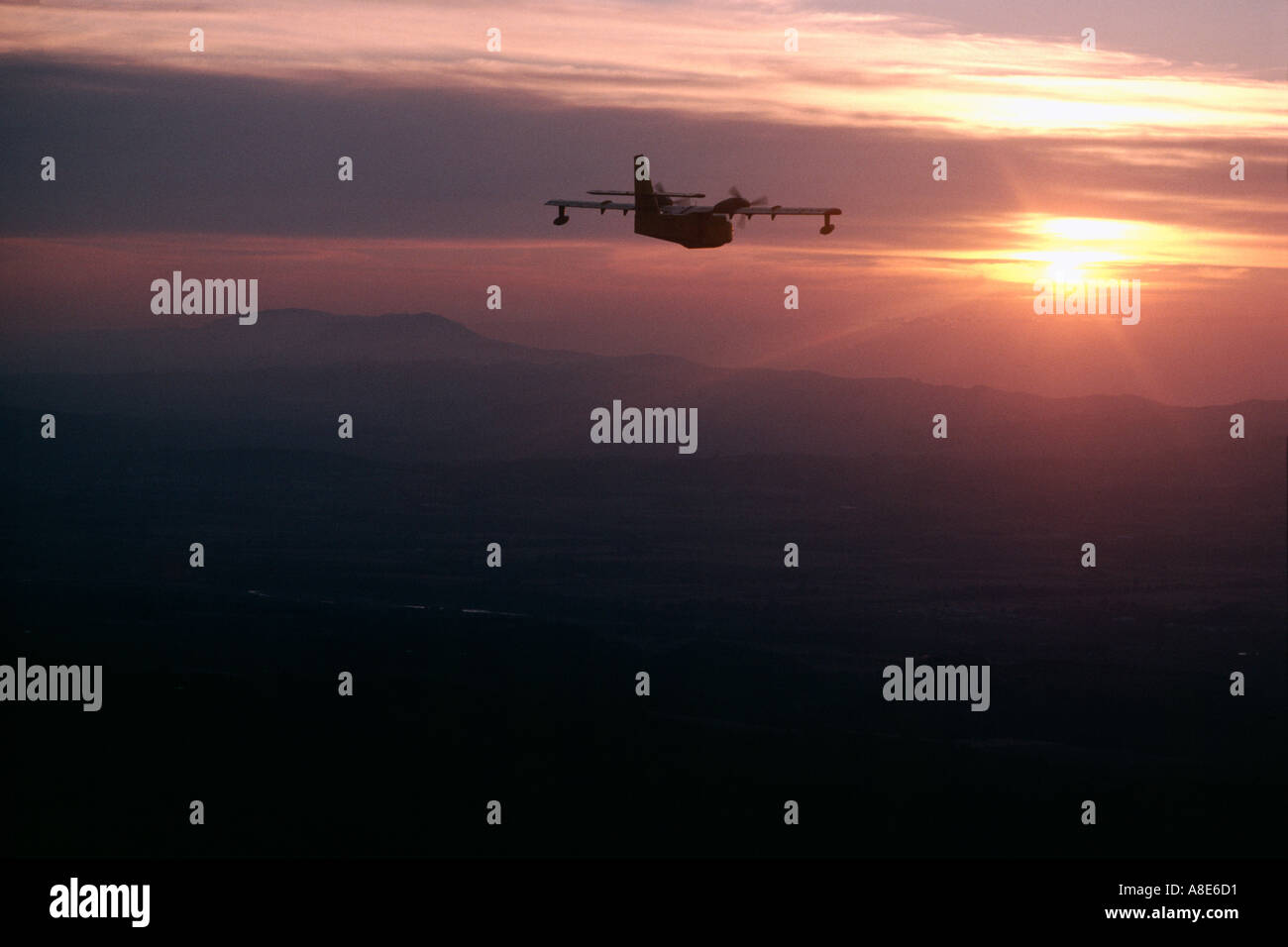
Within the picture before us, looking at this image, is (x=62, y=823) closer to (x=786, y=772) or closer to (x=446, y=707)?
(x=446, y=707)

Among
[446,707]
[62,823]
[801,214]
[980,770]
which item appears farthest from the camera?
[446,707]

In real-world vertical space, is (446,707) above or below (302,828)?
above

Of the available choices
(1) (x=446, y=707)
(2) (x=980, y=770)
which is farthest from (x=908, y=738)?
(1) (x=446, y=707)
